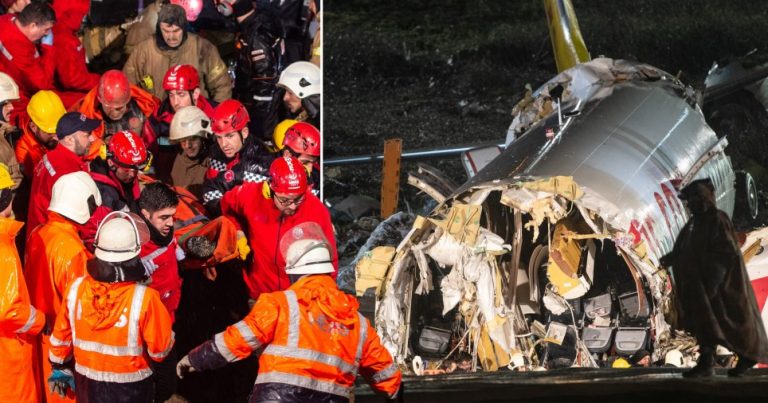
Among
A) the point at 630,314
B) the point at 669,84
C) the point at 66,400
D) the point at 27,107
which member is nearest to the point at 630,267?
the point at 630,314

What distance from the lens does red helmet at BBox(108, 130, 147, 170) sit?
26.9ft

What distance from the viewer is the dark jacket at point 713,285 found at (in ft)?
29.1

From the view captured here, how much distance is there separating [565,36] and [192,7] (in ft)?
11.7

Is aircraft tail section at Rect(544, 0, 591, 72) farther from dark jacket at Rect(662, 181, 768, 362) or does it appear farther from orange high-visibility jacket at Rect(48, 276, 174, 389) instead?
orange high-visibility jacket at Rect(48, 276, 174, 389)

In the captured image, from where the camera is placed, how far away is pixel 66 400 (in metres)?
7.60

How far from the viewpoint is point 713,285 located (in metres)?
9.18

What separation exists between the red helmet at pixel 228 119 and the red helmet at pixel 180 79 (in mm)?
668

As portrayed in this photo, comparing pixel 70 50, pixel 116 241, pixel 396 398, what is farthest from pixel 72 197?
pixel 70 50

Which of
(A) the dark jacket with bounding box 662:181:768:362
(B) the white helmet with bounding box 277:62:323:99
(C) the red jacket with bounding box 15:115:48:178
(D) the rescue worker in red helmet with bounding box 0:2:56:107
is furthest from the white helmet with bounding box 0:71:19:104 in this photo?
(A) the dark jacket with bounding box 662:181:768:362

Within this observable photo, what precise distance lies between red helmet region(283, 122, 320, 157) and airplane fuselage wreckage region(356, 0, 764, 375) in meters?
0.85

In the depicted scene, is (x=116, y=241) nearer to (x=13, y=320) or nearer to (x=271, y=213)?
(x=13, y=320)

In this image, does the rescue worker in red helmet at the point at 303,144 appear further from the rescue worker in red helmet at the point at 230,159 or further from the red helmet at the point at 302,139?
the rescue worker in red helmet at the point at 230,159

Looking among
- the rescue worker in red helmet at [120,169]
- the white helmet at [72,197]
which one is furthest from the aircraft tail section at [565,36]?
the white helmet at [72,197]

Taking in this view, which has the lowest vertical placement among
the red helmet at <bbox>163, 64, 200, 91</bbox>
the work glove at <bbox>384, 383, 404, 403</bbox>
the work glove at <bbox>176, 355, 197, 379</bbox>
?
the work glove at <bbox>384, 383, 404, 403</bbox>
